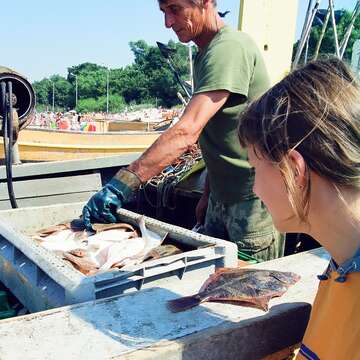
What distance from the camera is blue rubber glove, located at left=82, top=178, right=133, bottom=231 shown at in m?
2.55

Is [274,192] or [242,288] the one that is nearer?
[274,192]

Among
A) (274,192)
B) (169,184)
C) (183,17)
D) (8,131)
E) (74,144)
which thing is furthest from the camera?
(74,144)

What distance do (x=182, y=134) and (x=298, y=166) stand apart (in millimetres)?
1288

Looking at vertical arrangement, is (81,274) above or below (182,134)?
below

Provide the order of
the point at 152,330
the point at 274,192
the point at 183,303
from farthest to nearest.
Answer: the point at 183,303 < the point at 152,330 < the point at 274,192

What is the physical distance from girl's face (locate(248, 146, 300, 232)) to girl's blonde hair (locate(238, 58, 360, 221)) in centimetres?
3

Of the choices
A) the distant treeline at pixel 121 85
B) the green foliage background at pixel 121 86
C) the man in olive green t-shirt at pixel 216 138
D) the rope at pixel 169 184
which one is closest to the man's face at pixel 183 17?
the man in olive green t-shirt at pixel 216 138

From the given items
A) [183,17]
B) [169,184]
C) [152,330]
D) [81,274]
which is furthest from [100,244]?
[169,184]

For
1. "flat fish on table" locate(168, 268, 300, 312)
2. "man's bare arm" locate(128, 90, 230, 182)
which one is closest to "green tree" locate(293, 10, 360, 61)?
"man's bare arm" locate(128, 90, 230, 182)

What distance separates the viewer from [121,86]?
88562mm

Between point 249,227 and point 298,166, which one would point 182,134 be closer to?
point 249,227

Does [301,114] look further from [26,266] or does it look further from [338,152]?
[26,266]

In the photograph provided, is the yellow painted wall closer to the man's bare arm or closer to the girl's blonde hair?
the man's bare arm

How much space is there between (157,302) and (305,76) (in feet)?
3.01
